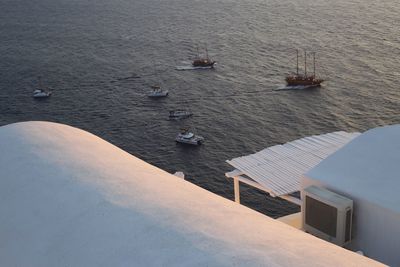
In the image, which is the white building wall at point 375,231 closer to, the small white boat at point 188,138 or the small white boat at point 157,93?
the small white boat at point 188,138

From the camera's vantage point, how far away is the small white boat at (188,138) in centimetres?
6694

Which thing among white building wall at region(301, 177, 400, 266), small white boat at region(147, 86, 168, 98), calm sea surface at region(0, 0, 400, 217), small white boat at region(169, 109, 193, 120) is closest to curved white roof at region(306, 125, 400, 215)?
white building wall at region(301, 177, 400, 266)

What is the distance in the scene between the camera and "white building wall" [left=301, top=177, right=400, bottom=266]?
15.3 meters

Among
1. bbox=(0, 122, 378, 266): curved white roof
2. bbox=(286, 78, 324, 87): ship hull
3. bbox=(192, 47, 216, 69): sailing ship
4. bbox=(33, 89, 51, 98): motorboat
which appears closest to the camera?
bbox=(0, 122, 378, 266): curved white roof

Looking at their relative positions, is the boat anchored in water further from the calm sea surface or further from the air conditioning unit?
the air conditioning unit

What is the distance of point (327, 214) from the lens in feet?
53.2

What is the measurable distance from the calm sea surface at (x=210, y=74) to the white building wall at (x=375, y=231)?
121ft

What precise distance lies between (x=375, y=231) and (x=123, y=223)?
7.76m

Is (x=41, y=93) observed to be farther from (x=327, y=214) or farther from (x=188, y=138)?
(x=327, y=214)

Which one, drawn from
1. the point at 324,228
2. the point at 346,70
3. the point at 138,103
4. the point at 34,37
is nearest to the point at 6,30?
the point at 34,37

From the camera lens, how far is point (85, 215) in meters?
15.2

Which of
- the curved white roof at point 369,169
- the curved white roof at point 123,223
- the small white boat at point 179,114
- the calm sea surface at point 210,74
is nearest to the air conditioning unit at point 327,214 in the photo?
the curved white roof at point 369,169

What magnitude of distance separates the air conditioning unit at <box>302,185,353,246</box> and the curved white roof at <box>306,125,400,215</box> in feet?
1.75

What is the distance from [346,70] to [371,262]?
8149 cm
